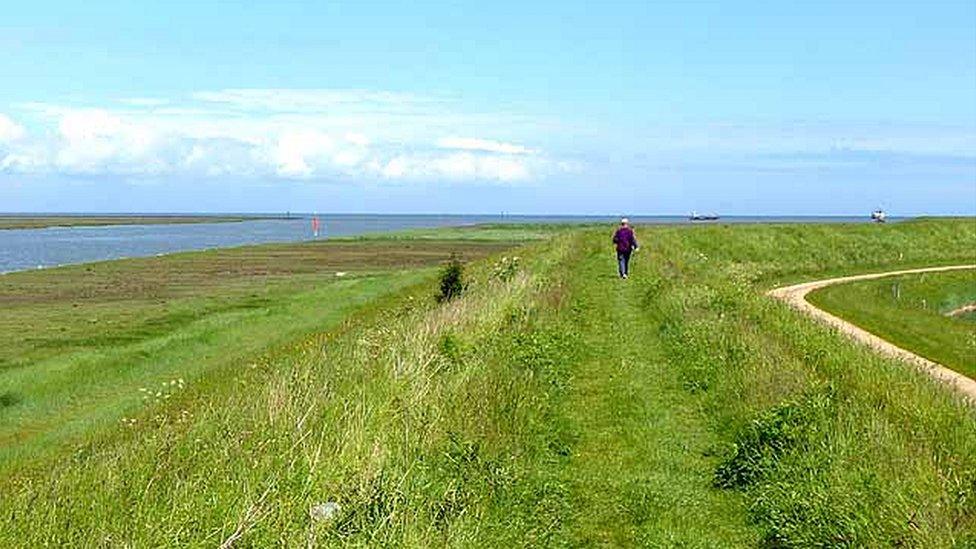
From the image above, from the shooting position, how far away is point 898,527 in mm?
7664

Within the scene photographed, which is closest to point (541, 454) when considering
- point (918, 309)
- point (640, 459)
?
point (640, 459)

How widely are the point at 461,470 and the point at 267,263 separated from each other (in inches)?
2422

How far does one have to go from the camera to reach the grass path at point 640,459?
29.6ft

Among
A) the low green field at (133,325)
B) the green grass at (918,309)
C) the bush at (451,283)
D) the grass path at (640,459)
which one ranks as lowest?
the low green field at (133,325)

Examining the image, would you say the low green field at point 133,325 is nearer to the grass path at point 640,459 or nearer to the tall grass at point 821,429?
the grass path at point 640,459

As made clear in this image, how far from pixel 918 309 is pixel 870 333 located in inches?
385

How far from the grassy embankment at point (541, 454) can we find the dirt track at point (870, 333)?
1829 millimetres

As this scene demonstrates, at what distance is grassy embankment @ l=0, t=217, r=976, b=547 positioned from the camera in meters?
7.72

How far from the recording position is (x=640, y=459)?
36.9 feet

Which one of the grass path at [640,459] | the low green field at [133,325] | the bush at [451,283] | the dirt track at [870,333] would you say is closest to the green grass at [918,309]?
the dirt track at [870,333]

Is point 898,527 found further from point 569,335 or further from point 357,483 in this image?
point 569,335

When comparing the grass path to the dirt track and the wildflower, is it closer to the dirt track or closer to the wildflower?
the wildflower

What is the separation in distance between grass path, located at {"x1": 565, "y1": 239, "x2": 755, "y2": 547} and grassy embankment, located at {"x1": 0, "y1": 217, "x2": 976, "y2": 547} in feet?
0.11

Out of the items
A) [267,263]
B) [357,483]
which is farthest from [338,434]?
[267,263]
